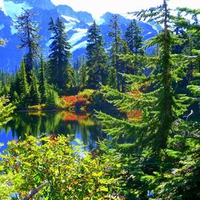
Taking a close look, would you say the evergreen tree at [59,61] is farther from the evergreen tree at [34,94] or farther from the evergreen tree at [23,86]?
the evergreen tree at [23,86]

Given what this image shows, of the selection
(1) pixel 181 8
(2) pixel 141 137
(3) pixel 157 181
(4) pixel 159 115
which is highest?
(1) pixel 181 8

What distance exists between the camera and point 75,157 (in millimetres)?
4625

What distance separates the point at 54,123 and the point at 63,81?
60.5 ft

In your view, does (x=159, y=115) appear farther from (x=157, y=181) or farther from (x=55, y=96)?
(x=55, y=96)

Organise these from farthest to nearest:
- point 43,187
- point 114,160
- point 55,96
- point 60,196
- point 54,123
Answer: point 55,96 < point 54,123 < point 114,160 < point 43,187 < point 60,196

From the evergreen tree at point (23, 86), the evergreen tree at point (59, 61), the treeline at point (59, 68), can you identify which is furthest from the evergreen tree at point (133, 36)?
the evergreen tree at point (23, 86)

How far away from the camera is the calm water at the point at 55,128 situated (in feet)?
73.2

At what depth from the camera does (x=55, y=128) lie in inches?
990

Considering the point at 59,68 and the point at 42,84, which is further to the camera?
the point at 59,68

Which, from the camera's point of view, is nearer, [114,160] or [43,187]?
[43,187]

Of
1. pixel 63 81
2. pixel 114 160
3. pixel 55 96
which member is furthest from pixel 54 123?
pixel 114 160

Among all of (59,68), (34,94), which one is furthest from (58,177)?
(59,68)

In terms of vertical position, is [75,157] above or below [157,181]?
above

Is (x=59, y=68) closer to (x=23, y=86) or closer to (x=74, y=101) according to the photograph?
(x=23, y=86)
